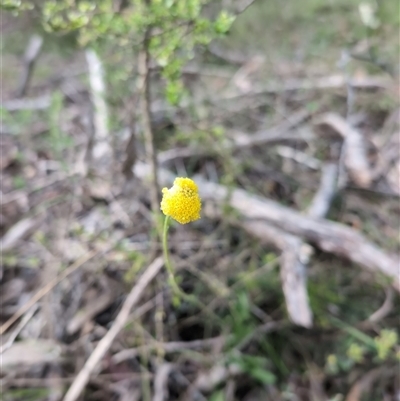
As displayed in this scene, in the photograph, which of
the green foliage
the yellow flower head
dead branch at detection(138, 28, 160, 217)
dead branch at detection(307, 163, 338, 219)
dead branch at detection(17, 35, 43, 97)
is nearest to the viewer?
the yellow flower head

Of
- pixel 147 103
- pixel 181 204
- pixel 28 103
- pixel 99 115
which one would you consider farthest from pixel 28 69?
pixel 181 204

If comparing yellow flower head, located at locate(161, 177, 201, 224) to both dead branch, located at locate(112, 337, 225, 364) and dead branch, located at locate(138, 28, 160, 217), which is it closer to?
dead branch, located at locate(138, 28, 160, 217)

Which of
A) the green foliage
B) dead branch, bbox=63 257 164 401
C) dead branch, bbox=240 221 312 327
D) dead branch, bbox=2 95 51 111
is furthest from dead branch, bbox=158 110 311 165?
dead branch, bbox=2 95 51 111

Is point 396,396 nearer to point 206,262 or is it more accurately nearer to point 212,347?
point 212,347

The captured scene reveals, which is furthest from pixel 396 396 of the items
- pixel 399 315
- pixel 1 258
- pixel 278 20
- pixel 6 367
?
pixel 278 20

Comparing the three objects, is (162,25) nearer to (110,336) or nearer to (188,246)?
(188,246)

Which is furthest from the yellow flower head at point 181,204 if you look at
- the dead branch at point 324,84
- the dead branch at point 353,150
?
the dead branch at point 324,84
